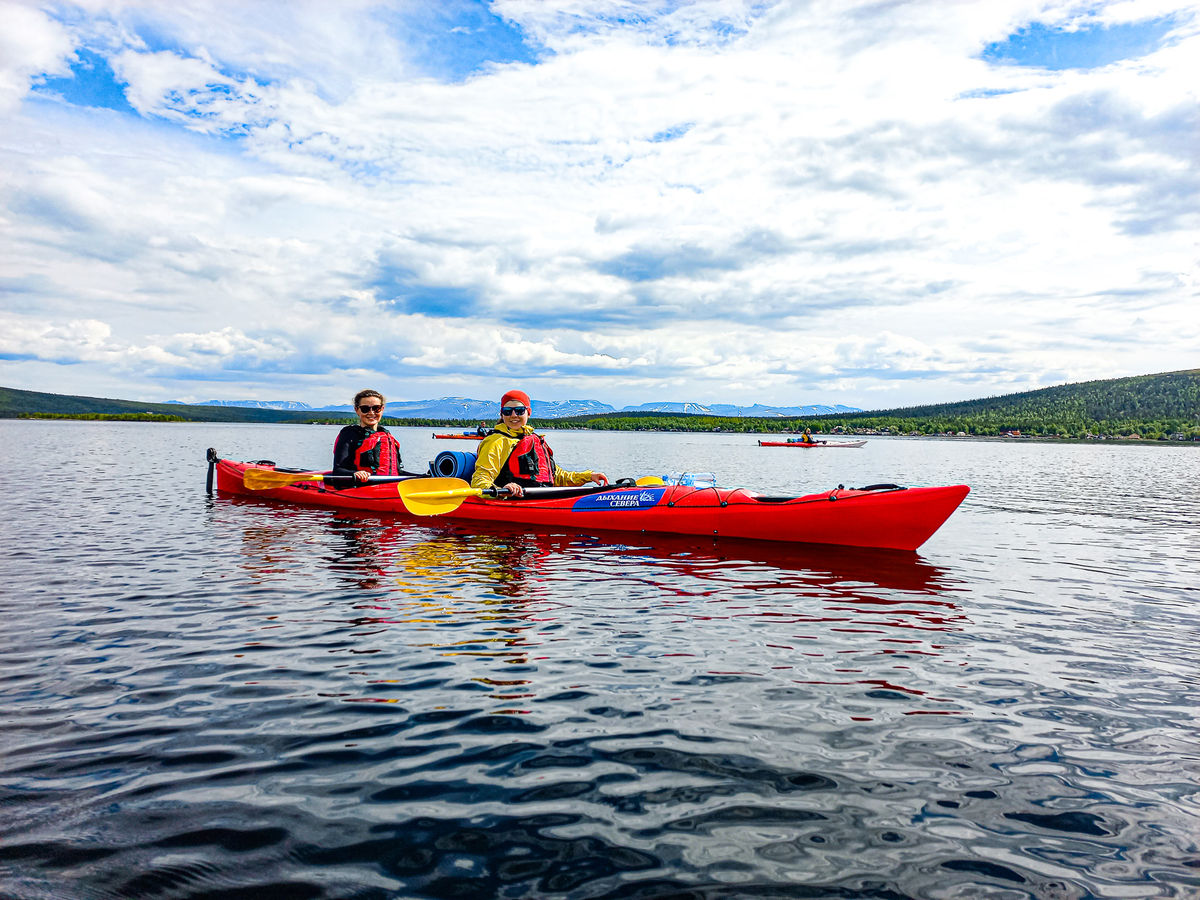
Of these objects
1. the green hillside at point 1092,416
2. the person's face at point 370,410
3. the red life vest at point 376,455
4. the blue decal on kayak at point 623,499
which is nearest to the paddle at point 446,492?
the blue decal on kayak at point 623,499

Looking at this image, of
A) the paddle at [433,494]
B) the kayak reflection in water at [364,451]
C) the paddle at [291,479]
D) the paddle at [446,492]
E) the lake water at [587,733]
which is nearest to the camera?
the lake water at [587,733]

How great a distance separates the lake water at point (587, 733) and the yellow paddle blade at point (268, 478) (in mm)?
9089

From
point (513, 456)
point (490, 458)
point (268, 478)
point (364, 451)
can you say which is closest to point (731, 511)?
point (513, 456)

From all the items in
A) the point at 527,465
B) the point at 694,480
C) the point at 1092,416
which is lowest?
the point at 694,480

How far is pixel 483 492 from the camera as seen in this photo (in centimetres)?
1716

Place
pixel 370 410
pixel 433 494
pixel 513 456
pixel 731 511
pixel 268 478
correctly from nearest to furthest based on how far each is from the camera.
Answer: pixel 731 511
pixel 513 456
pixel 370 410
pixel 433 494
pixel 268 478

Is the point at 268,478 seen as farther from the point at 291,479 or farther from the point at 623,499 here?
the point at 623,499

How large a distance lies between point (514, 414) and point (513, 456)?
1.36 metres

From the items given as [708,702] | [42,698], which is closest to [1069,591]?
[708,702]

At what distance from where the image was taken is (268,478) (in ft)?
75.9

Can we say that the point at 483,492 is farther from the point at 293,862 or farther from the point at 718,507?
the point at 293,862

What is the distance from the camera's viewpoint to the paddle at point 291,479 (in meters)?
19.8

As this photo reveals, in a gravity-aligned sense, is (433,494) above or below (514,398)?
below

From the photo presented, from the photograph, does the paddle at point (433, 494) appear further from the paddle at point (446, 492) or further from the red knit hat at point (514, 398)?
the red knit hat at point (514, 398)
